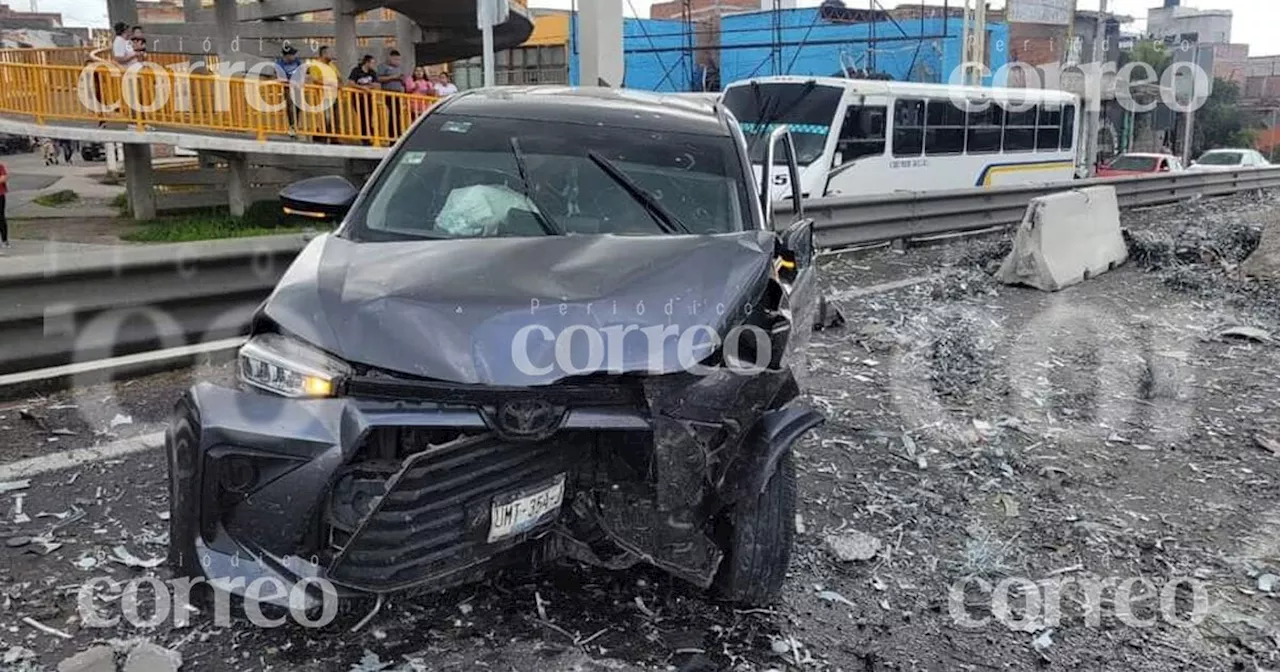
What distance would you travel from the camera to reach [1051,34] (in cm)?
5266

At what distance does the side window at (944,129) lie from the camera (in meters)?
17.7

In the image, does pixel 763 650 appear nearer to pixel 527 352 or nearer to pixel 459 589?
pixel 459 589

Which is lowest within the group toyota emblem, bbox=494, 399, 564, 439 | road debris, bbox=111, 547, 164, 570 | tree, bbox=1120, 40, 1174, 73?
road debris, bbox=111, 547, 164, 570

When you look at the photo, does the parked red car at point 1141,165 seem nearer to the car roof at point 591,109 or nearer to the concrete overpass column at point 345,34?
the concrete overpass column at point 345,34

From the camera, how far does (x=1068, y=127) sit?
2197 centimetres

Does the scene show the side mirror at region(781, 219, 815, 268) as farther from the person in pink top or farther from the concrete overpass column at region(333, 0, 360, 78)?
the concrete overpass column at region(333, 0, 360, 78)

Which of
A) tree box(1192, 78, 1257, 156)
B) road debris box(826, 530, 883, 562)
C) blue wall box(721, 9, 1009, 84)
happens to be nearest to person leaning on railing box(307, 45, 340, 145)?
road debris box(826, 530, 883, 562)

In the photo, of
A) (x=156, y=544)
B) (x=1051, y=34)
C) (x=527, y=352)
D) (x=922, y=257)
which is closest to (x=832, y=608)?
(x=527, y=352)

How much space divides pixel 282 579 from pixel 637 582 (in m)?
1.31

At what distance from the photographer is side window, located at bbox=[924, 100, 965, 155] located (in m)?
17.7

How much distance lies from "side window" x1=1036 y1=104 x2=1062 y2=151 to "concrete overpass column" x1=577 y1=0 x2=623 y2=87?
1118 centimetres

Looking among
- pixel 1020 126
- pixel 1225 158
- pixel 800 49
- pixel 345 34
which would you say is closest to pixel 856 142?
pixel 1020 126

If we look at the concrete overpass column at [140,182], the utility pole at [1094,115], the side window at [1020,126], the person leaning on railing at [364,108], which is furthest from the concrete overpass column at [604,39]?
the utility pole at [1094,115]

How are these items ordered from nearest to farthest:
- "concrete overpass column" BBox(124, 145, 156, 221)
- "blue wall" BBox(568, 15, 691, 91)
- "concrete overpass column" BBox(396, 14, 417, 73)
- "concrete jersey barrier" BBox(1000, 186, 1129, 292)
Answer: "concrete jersey barrier" BBox(1000, 186, 1129, 292) → "concrete overpass column" BBox(124, 145, 156, 221) → "concrete overpass column" BBox(396, 14, 417, 73) → "blue wall" BBox(568, 15, 691, 91)
